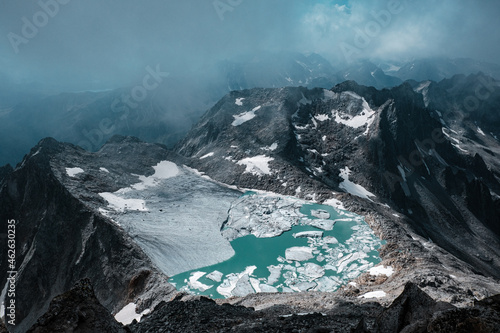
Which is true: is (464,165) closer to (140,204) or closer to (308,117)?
(308,117)

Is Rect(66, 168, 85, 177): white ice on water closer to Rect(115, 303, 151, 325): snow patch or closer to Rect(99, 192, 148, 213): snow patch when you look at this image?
Rect(99, 192, 148, 213): snow patch

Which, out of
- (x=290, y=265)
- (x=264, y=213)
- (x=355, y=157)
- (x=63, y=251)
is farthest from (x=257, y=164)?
(x=63, y=251)

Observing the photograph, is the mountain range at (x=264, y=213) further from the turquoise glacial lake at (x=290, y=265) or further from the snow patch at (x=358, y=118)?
the turquoise glacial lake at (x=290, y=265)

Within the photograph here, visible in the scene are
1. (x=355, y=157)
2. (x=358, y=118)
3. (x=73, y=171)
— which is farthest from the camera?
(x=358, y=118)

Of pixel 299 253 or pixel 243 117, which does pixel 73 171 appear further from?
pixel 243 117

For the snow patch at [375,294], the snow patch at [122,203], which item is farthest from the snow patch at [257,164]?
the snow patch at [375,294]

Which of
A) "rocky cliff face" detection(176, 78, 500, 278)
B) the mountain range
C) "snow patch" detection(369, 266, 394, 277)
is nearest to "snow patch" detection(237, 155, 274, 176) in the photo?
"rocky cliff face" detection(176, 78, 500, 278)

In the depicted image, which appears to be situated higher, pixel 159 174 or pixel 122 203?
pixel 122 203
